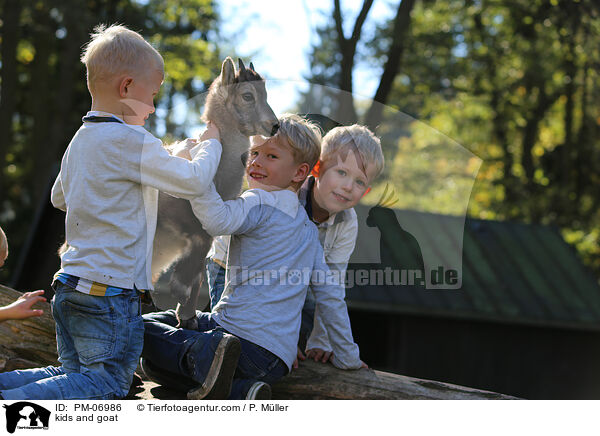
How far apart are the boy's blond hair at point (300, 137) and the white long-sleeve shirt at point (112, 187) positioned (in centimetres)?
48

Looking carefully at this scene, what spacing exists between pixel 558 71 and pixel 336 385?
20.3 metres

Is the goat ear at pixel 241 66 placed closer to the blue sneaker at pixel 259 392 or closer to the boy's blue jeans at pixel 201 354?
the boy's blue jeans at pixel 201 354

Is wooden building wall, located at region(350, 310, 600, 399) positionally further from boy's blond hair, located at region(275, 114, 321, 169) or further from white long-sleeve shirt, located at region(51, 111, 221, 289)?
white long-sleeve shirt, located at region(51, 111, 221, 289)

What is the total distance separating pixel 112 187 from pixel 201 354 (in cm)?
89

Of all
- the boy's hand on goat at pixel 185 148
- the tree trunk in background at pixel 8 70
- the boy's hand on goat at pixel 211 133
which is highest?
the tree trunk in background at pixel 8 70

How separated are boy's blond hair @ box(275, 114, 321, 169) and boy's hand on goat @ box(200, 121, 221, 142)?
30 cm

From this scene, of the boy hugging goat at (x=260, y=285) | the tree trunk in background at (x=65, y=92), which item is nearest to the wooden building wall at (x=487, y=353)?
the boy hugging goat at (x=260, y=285)

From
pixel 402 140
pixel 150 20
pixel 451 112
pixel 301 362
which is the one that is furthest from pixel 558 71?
pixel 301 362

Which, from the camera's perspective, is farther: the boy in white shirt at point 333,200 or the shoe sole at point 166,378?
the boy in white shirt at point 333,200

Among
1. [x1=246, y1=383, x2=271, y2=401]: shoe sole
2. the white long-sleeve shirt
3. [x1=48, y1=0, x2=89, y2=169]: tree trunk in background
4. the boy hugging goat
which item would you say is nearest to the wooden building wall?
the boy hugging goat

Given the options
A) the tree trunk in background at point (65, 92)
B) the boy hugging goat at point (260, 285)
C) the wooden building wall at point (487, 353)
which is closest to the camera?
the boy hugging goat at point (260, 285)

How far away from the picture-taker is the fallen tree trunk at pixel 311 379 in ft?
12.1

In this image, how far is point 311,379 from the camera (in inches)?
147

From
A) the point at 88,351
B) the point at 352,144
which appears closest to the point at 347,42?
the point at 352,144
